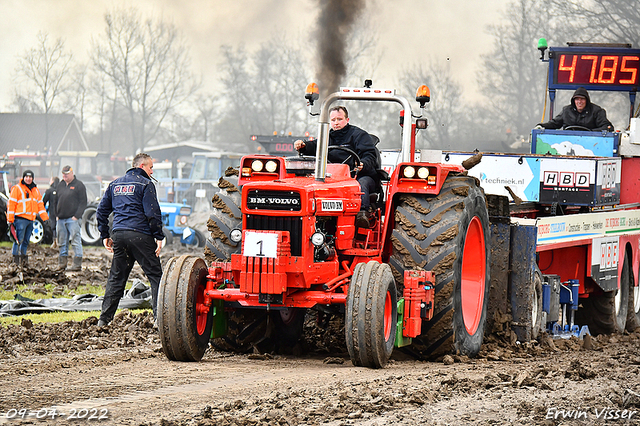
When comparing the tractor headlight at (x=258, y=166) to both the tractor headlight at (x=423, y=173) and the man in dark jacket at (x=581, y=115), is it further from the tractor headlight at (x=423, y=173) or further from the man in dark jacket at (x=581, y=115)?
the man in dark jacket at (x=581, y=115)

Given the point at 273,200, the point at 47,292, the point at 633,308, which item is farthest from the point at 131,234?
the point at 633,308

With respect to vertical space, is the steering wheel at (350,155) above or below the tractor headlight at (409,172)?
above

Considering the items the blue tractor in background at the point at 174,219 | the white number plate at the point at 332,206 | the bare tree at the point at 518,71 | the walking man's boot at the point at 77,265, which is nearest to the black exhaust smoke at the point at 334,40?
the white number plate at the point at 332,206

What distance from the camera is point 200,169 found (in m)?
28.3

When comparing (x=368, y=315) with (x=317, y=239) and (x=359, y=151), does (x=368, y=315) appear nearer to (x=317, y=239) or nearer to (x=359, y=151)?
(x=317, y=239)

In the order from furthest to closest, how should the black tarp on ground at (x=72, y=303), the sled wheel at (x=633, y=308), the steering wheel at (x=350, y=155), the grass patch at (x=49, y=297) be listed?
the sled wheel at (x=633, y=308) → the black tarp on ground at (x=72, y=303) → the grass patch at (x=49, y=297) → the steering wheel at (x=350, y=155)

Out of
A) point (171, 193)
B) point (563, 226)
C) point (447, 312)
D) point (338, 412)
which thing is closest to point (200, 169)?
point (171, 193)

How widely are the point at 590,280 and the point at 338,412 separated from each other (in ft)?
20.6

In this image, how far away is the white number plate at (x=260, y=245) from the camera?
612cm

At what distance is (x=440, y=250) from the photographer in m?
6.77

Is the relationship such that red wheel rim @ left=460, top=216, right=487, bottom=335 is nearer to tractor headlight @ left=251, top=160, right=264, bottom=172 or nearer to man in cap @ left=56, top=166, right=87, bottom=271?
tractor headlight @ left=251, top=160, right=264, bottom=172

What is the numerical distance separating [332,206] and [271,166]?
77cm

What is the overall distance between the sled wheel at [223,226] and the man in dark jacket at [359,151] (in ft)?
2.85
